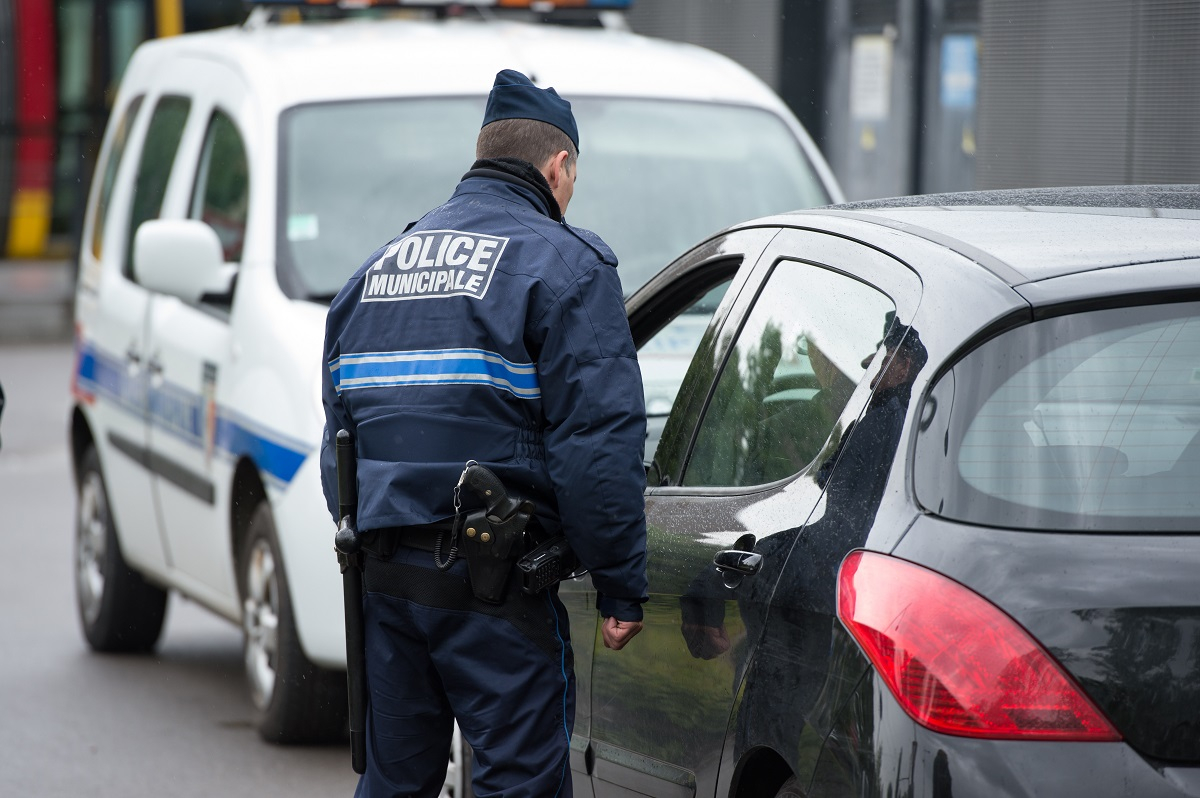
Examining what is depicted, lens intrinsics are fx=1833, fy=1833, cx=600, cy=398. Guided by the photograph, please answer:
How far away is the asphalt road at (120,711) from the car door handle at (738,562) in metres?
2.50

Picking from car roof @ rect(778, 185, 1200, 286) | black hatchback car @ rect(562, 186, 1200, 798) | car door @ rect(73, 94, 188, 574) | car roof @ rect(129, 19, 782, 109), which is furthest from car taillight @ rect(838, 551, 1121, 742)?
car door @ rect(73, 94, 188, 574)

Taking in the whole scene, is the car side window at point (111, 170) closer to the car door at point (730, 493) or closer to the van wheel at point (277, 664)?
the van wheel at point (277, 664)

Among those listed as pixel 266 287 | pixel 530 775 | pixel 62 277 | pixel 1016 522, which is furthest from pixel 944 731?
pixel 62 277

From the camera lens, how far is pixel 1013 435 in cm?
266

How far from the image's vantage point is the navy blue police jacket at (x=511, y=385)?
3248mm

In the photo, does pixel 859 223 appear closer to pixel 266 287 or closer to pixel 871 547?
pixel 871 547

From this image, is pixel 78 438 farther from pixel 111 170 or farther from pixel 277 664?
pixel 277 664

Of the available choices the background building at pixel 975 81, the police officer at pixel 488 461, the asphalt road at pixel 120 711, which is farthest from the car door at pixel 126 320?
the background building at pixel 975 81

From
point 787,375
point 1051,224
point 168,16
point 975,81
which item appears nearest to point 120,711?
point 787,375

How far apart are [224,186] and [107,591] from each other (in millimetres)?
1773

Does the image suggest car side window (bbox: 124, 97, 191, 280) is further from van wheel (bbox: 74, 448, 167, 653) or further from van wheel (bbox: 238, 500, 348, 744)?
van wheel (bbox: 238, 500, 348, 744)

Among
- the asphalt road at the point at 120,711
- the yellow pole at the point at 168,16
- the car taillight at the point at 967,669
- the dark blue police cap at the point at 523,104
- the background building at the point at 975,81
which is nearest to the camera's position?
the car taillight at the point at 967,669

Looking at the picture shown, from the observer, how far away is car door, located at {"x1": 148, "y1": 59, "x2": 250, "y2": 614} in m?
6.09

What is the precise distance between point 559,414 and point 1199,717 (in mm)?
1253
